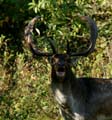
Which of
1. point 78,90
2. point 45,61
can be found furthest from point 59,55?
point 45,61

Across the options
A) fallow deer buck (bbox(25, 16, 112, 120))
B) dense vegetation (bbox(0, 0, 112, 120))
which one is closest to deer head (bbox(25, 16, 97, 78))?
fallow deer buck (bbox(25, 16, 112, 120))

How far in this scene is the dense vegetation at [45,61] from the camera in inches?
403

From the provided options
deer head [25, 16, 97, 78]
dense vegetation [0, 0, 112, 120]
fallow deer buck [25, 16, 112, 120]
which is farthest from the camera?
dense vegetation [0, 0, 112, 120]

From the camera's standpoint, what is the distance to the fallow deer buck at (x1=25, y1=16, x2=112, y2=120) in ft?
27.6

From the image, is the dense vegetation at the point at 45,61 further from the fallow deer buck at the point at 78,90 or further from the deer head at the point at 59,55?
the fallow deer buck at the point at 78,90

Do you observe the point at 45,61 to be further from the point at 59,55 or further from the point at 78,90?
the point at 59,55

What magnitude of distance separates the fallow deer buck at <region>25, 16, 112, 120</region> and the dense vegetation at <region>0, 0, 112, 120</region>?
3.86 feet

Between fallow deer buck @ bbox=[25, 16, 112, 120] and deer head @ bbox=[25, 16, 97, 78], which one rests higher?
deer head @ bbox=[25, 16, 97, 78]

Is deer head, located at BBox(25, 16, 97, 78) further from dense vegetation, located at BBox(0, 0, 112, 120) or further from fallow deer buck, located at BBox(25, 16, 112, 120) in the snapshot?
dense vegetation, located at BBox(0, 0, 112, 120)

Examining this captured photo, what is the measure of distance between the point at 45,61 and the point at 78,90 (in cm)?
260

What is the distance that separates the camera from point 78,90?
344 inches

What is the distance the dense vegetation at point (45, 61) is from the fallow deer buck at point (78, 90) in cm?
118

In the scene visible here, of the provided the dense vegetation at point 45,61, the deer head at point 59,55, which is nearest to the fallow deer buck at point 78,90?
the deer head at point 59,55

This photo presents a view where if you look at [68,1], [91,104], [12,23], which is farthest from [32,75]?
[12,23]
